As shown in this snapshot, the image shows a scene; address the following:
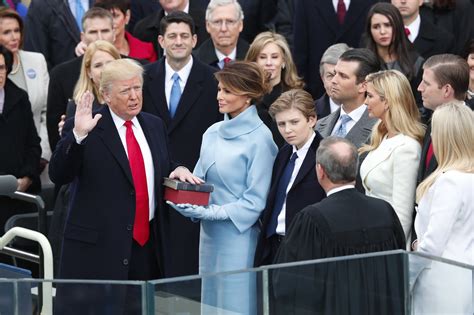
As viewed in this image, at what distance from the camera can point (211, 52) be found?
10852mm

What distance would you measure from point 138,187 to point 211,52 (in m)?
3.19

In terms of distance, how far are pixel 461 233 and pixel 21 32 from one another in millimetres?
5534

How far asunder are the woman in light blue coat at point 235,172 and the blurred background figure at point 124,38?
3063 mm

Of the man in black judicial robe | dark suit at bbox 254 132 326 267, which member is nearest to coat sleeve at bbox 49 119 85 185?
dark suit at bbox 254 132 326 267

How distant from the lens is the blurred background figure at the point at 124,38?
11188 millimetres

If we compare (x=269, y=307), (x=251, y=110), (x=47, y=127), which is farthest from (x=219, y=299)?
(x=47, y=127)

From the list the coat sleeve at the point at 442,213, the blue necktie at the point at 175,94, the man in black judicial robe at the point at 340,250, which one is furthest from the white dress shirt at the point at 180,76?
the coat sleeve at the point at 442,213

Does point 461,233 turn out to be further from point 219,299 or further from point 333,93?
point 333,93

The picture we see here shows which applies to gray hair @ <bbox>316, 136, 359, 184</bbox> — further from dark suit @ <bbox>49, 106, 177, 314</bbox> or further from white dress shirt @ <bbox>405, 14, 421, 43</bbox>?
white dress shirt @ <bbox>405, 14, 421, 43</bbox>

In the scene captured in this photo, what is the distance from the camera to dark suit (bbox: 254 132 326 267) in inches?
308

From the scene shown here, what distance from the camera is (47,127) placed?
10.7 m

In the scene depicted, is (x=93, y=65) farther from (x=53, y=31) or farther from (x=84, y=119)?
(x=53, y=31)

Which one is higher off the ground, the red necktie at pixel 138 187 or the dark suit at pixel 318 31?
the dark suit at pixel 318 31

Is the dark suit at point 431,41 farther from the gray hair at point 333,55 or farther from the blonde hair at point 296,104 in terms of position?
the blonde hair at point 296,104
